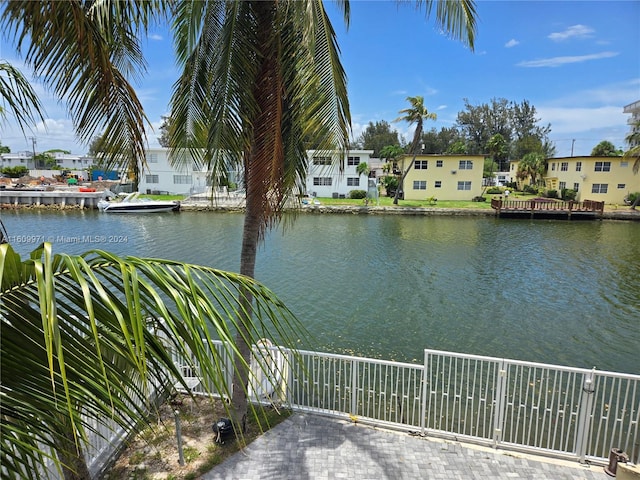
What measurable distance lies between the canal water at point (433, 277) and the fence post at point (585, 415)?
11.8ft

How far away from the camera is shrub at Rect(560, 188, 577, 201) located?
3928 cm

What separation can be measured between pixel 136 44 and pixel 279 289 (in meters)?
11.2

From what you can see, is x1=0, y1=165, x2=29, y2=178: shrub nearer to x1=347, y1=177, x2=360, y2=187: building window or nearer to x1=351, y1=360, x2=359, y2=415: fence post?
x1=347, y1=177, x2=360, y2=187: building window

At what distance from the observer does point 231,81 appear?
13.3ft

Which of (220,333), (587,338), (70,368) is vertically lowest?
(587,338)

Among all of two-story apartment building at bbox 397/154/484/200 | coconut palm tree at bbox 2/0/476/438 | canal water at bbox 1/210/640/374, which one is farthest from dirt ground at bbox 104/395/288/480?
two-story apartment building at bbox 397/154/484/200

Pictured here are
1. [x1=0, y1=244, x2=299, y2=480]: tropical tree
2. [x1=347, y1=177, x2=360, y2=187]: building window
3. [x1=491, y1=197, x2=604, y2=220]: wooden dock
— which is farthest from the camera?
[x1=347, y1=177, x2=360, y2=187]: building window

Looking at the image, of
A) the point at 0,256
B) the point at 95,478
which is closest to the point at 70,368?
the point at 0,256

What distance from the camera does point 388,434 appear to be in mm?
5375

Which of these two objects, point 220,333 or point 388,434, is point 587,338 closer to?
point 388,434

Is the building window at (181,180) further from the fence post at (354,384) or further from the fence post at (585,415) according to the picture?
the fence post at (585,415)

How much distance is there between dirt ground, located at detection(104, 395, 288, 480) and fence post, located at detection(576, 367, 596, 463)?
3.88m

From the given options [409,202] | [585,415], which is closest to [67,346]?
[585,415]

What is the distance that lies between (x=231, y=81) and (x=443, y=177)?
39.4 m
